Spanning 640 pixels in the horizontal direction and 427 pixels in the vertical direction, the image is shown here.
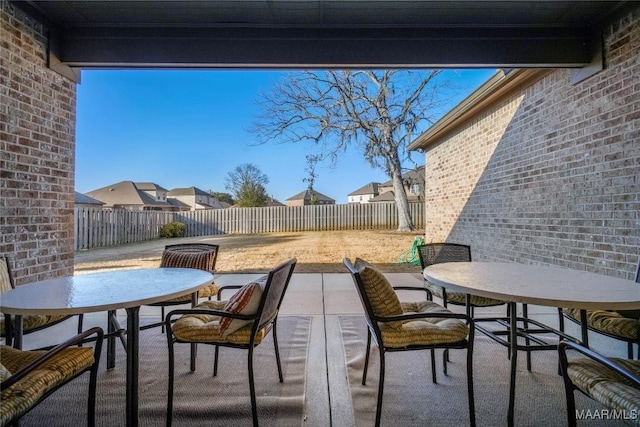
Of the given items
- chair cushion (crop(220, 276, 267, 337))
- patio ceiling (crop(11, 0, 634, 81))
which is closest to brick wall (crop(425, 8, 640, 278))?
patio ceiling (crop(11, 0, 634, 81))

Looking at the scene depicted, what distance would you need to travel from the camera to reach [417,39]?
311 centimetres

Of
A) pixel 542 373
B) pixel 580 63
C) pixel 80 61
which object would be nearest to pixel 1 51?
pixel 80 61

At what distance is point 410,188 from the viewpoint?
49.1 ft

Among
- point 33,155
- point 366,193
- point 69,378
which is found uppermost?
point 366,193

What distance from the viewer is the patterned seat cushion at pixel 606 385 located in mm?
1185

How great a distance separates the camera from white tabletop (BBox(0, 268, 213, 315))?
1.53 meters

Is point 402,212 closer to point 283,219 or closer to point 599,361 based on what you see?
point 283,219

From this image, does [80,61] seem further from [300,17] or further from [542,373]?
[542,373]

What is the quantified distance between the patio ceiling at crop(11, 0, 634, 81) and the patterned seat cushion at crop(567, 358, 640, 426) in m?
2.73

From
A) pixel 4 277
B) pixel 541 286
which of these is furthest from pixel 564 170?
pixel 4 277

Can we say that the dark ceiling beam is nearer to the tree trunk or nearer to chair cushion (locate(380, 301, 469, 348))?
chair cushion (locate(380, 301, 469, 348))

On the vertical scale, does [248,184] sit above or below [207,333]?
above

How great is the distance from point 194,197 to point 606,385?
36.3 m

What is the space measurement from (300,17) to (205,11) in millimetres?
829
